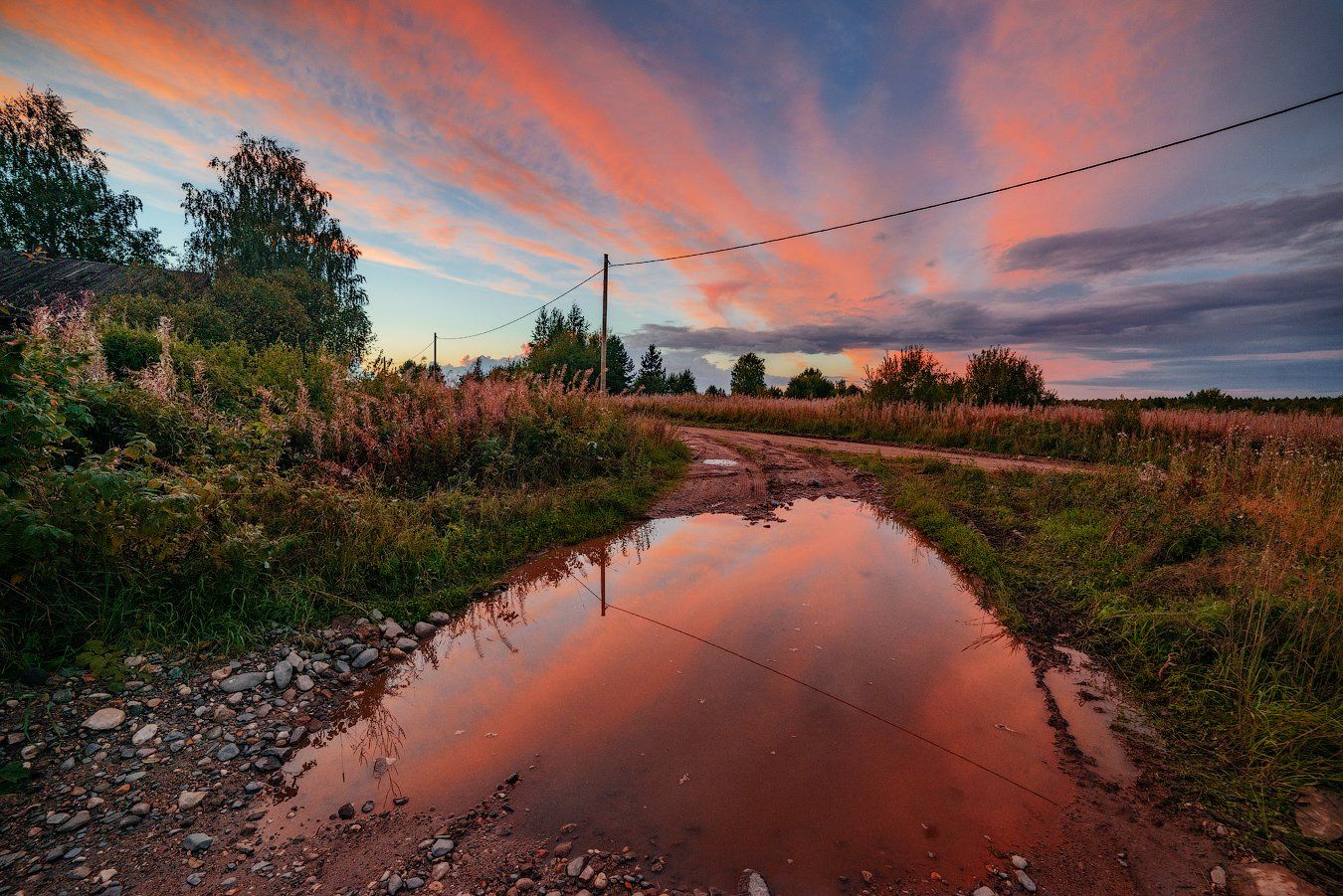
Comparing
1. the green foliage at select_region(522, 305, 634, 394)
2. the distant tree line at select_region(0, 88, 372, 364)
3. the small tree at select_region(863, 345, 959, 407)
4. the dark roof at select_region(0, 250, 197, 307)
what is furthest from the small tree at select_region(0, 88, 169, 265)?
the small tree at select_region(863, 345, 959, 407)

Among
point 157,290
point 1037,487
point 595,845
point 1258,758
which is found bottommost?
point 595,845

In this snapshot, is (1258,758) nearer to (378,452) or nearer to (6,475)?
(6,475)

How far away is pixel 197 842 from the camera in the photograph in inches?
89.2

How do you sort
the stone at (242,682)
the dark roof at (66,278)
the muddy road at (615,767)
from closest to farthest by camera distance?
the muddy road at (615,767)
the stone at (242,682)
the dark roof at (66,278)

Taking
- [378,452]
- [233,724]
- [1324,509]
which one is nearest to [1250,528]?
[1324,509]

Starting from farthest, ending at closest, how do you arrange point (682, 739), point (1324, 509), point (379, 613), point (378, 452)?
point (378, 452), point (1324, 509), point (379, 613), point (682, 739)

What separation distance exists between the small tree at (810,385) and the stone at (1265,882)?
4850cm

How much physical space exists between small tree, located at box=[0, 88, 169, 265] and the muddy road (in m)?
35.1

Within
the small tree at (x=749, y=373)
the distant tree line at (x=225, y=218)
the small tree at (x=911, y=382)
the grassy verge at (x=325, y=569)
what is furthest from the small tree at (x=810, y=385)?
the grassy verge at (x=325, y=569)

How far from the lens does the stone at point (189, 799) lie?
247 centimetres

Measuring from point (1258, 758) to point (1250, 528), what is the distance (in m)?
3.88

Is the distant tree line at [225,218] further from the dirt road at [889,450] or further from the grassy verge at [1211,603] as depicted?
the grassy verge at [1211,603]

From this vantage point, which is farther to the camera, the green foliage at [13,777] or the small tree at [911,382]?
the small tree at [911,382]

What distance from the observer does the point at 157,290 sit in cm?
1805
